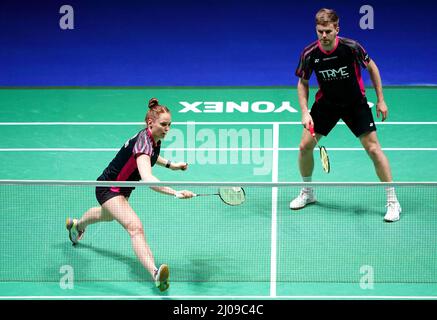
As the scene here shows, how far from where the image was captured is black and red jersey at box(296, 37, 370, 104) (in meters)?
8.27

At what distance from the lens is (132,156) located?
723cm

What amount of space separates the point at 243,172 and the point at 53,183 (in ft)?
12.8

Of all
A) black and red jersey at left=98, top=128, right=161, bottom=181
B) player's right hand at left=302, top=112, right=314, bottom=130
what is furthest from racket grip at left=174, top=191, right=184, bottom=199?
player's right hand at left=302, top=112, right=314, bottom=130

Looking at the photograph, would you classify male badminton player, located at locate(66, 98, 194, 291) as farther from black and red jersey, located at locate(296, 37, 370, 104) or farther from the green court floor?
black and red jersey, located at locate(296, 37, 370, 104)

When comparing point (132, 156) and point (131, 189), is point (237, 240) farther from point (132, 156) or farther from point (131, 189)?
point (132, 156)

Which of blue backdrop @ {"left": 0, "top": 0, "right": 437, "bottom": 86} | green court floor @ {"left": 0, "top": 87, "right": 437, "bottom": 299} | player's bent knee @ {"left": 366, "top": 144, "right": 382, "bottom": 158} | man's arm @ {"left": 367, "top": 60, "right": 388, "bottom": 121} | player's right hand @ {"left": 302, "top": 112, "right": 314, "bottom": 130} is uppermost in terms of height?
blue backdrop @ {"left": 0, "top": 0, "right": 437, "bottom": 86}

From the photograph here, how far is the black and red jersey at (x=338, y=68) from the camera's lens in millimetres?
8266

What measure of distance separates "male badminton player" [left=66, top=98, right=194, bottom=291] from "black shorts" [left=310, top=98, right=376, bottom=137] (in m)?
1.62

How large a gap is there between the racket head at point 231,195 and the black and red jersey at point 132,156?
714 millimetres

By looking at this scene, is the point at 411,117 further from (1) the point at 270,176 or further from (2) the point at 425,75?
(1) the point at 270,176

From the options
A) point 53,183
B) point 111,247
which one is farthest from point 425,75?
point 53,183

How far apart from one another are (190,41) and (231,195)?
735 cm

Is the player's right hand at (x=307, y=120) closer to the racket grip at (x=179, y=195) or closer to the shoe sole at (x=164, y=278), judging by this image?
the racket grip at (x=179, y=195)

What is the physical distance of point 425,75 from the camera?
12.7 m
